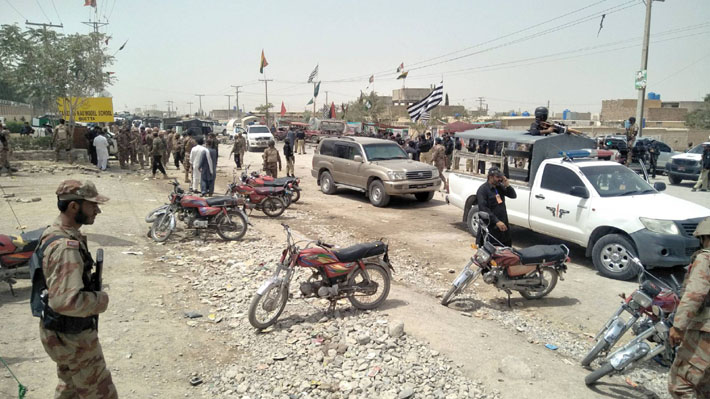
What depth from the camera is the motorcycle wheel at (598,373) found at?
3.93 m

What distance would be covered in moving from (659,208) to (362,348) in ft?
16.5

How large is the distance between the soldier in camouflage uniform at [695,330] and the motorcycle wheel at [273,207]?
908 cm

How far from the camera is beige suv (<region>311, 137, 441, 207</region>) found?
1242cm

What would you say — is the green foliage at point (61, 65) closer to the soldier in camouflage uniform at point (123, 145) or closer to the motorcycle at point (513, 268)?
the soldier in camouflage uniform at point (123, 145)

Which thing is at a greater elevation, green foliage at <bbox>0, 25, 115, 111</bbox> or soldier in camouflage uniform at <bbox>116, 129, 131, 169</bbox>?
green foliage at <bbox>0, 25, 115, 111</bbox>

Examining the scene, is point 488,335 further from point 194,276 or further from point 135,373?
point 194,276

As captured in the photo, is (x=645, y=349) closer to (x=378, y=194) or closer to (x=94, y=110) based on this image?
(x=378, y=194)

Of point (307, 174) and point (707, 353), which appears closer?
point (707, 353)

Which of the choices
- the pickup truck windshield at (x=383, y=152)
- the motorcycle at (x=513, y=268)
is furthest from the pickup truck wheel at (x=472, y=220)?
the pickup truck windshield at (x=383, y=152)

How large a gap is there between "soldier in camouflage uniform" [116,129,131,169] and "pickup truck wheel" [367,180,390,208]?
38.4ft

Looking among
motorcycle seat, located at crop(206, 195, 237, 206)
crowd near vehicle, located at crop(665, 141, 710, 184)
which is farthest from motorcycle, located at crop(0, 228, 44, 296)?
crowd near vehicle, located at crop(665, 141, 710, 184)

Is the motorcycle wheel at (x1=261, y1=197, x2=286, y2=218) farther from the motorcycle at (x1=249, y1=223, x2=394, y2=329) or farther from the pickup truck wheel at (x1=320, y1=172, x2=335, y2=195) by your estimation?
the motorcycle at (x1=249, y1=223, x2=394, y2=329)

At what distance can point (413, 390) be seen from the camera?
3953mm

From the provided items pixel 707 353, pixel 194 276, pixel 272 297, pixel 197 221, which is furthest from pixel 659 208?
pixel 197 221
